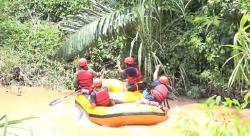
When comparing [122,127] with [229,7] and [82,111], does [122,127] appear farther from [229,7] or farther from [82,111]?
[229,7]

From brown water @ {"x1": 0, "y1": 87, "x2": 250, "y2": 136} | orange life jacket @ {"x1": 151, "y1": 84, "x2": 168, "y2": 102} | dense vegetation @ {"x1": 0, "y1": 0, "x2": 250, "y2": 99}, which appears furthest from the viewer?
dense vegetation @ {"x1": 0, "y1": 0, "x2": 250, "y2": 99}

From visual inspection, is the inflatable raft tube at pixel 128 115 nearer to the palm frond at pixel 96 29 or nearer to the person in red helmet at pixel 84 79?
the person in red helmet at pixel 84 79

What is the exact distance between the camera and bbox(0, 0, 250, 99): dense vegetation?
29.1 ft

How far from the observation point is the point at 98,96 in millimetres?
8211

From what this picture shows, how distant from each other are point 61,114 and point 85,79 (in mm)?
768

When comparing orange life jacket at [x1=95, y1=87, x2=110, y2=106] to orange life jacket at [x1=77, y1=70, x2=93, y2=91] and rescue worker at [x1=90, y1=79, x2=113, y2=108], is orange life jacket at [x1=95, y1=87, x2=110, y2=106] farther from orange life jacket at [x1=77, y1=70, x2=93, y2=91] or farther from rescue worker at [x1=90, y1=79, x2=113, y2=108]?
orange life jacket at [x1=77, y1=70, x2=93, y2=91]

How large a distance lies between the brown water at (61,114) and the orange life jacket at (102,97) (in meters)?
0.38

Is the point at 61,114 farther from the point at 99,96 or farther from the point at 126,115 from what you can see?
the point at 126,115

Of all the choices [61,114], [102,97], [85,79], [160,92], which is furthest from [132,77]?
[61,114]

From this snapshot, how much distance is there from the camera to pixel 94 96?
8188 mm

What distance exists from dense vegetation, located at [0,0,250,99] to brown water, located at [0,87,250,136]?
0.38 m

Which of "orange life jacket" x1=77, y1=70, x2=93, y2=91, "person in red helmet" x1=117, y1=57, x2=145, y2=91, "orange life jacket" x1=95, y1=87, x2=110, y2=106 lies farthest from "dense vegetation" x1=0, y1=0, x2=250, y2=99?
"orange life jacket" x1=95, y1=87, x2=110, y2=106

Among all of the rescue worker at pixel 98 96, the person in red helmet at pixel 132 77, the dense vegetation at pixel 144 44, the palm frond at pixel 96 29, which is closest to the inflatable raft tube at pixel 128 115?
the rescue worker at pixel 98 96

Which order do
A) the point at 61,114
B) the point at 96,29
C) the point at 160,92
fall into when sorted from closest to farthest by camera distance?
the point at 160,92
the point at 61,114
the point at 96,29
